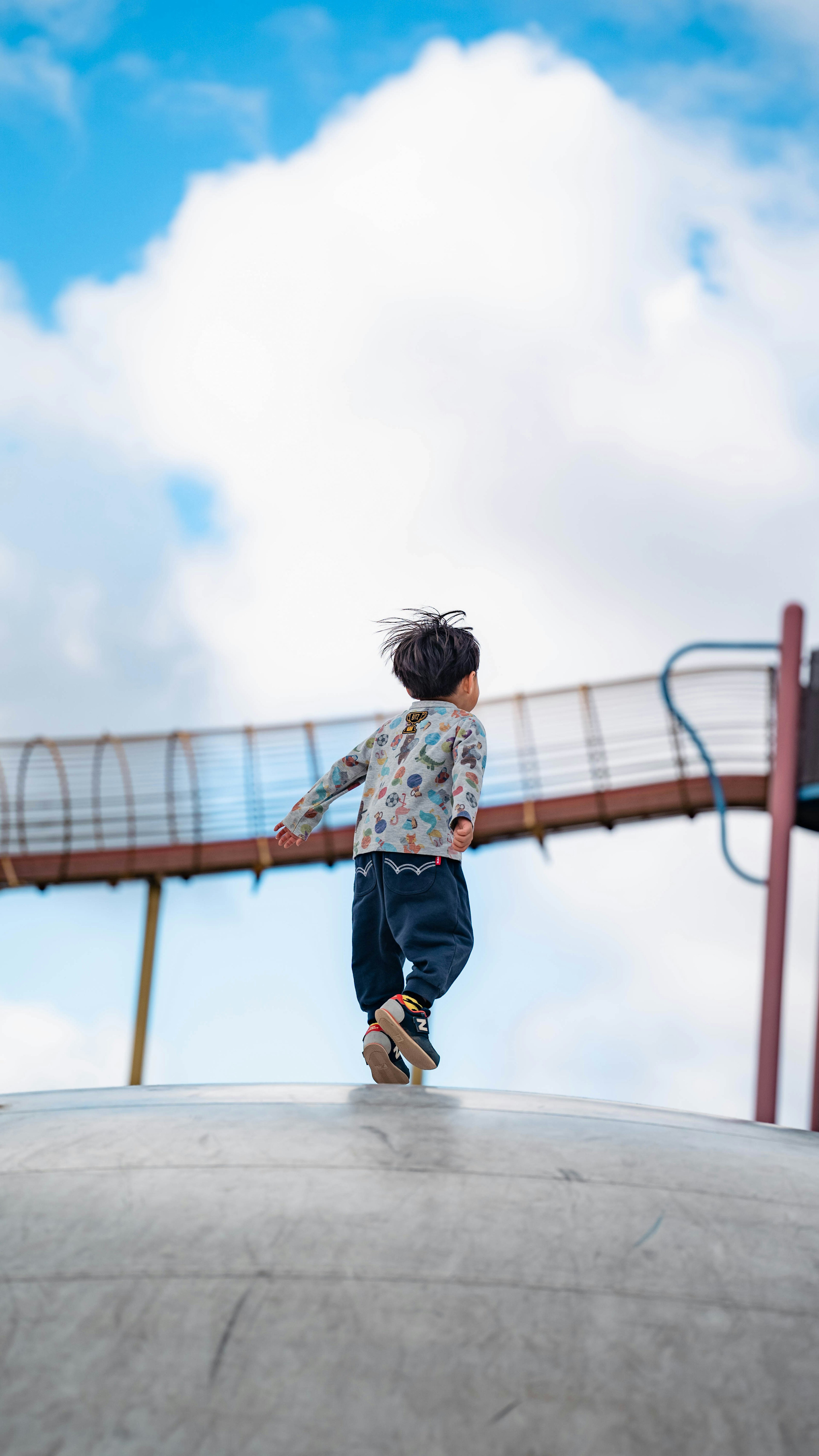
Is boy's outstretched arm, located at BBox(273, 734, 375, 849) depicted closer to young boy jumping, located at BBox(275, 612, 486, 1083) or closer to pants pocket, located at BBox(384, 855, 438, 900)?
young boy jumping, located at BBox(275, 612, 486, 1083)

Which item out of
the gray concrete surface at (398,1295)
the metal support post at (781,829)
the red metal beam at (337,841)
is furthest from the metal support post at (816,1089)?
the gray concrete surface at (398,1295)

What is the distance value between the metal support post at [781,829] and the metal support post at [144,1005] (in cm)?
516

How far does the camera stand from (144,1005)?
34.6 ft

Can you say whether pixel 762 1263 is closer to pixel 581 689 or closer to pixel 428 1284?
pixel 428 1284

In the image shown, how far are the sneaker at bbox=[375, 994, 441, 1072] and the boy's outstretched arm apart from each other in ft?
2.81

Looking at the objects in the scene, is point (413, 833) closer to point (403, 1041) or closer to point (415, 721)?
point (415, 721)

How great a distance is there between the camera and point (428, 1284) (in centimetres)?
187

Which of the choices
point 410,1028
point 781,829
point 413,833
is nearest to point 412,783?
point 413,833

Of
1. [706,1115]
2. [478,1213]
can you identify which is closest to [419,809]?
[706,1115]

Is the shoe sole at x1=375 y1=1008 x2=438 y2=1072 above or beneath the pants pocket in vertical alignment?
beneath

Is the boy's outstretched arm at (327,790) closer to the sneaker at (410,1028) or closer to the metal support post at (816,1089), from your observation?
the sneaker at (410,1028)

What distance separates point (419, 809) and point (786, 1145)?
59.9 inches

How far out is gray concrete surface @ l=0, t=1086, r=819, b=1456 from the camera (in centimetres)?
166

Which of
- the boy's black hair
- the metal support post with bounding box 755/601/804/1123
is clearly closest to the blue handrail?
the metal support post with bounding box 755/601/804/1123
